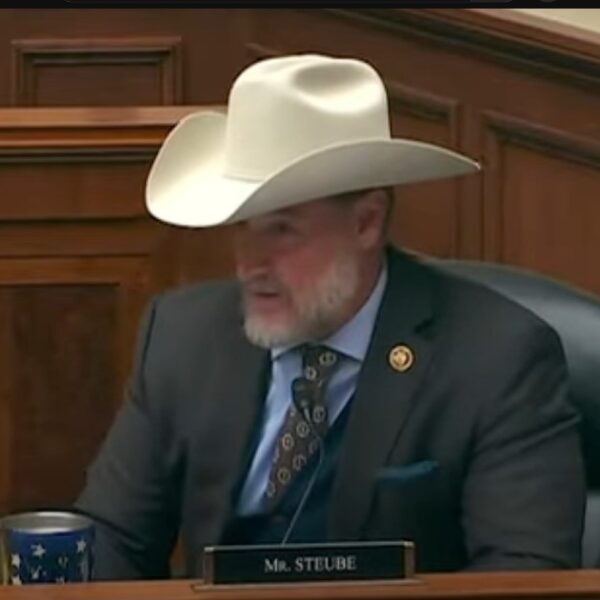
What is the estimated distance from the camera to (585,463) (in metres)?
2.22

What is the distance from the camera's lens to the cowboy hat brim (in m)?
2.01

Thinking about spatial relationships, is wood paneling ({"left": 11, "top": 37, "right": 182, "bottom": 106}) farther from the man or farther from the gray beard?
the gray beard

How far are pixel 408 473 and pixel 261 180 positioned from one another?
1.14ft

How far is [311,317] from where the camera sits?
2.05m

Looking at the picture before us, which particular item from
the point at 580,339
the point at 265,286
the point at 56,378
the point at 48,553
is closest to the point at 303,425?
the point at 265,286

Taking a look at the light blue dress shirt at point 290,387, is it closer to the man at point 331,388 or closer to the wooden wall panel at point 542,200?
the man at point 331,388

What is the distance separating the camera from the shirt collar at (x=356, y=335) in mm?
2096

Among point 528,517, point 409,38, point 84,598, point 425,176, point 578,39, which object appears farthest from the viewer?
point 409,38

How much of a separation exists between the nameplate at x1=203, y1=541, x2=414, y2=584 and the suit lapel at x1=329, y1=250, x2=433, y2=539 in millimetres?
686

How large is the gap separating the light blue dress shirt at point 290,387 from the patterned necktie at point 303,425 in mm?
11

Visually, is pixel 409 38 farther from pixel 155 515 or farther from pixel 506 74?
pixel 155 515

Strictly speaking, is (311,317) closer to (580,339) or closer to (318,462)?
(318,462)

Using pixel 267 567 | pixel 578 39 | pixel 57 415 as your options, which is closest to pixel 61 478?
pixel 57 415

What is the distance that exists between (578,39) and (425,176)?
1.21 metres
